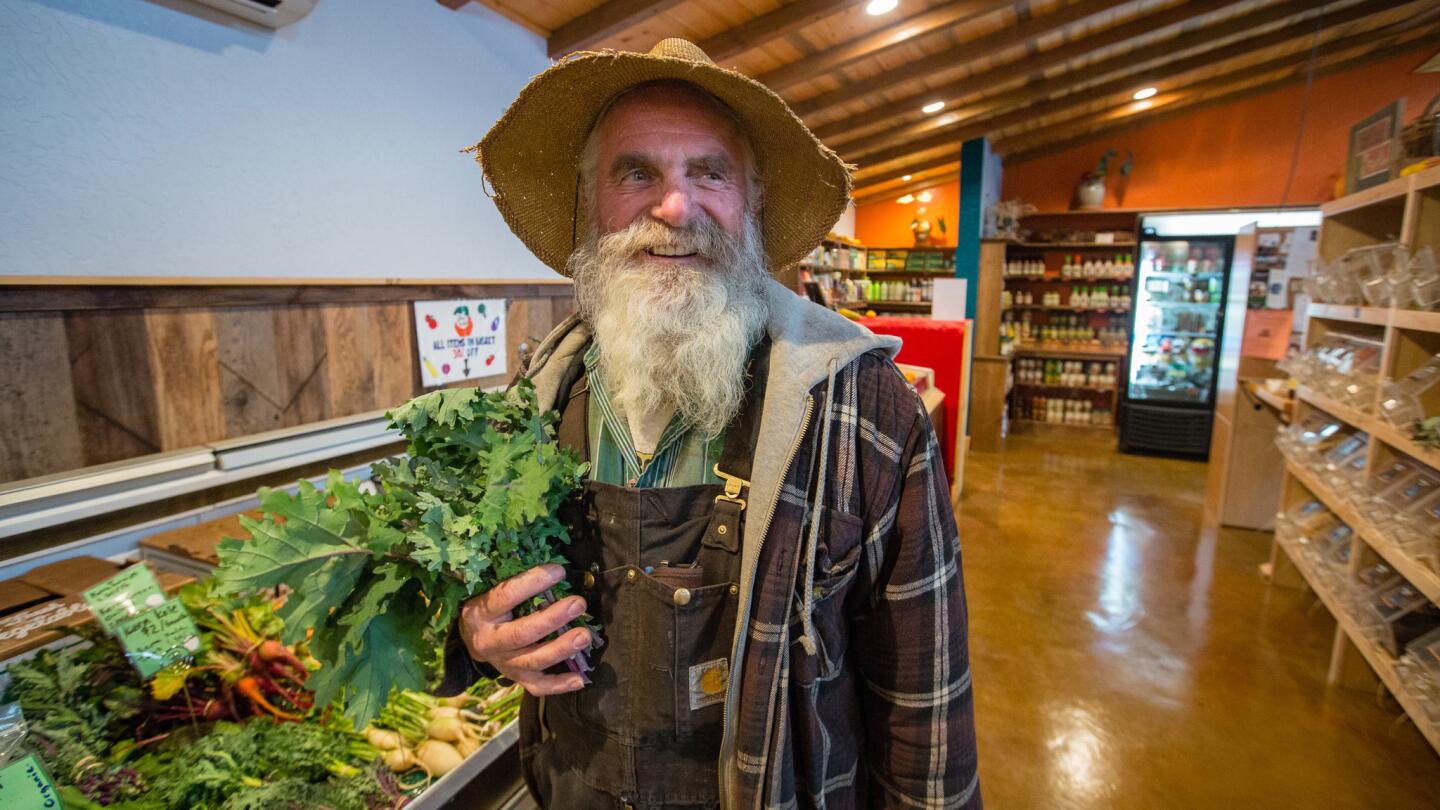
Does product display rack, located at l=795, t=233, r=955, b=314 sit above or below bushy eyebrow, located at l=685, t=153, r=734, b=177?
above

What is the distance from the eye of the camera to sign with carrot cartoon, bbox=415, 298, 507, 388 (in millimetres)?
2877

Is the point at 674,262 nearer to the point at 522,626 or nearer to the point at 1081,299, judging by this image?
the point at 522,626

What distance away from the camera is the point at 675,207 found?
108cm

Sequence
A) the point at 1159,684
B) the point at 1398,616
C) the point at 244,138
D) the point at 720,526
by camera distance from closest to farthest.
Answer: the point at 720,526
the point at 244,138
the point at 1398,616
the point at 1159,684

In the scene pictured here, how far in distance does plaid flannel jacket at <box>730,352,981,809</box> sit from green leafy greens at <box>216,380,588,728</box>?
35 cm

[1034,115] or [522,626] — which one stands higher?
[1034,115]

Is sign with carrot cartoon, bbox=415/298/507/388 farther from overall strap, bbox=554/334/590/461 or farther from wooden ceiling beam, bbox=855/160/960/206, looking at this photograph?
wooden ceiling beam, bbox=855/160/960/206

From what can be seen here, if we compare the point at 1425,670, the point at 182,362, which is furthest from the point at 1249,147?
the point at 182,362

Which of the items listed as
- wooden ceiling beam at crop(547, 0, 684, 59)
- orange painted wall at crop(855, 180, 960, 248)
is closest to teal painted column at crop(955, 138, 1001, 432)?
orange painted wall at crop(855, 180, 960, 248)

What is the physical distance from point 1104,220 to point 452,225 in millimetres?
8333

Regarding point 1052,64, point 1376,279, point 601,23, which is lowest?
point 1376,279

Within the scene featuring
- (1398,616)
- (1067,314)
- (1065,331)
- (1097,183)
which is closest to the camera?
(1398,616)

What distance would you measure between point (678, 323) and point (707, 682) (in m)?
0.59

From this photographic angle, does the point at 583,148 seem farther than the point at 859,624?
Yes
